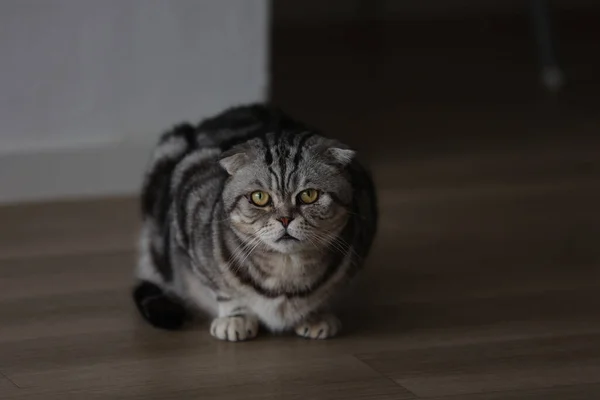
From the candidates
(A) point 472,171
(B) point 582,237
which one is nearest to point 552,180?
(A) point 472,171

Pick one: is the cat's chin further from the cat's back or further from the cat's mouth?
the cat's back

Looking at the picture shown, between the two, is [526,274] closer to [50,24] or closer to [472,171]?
[472,171]

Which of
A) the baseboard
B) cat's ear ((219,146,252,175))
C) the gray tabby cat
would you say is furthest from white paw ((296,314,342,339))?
the baseboard

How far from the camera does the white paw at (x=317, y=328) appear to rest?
83.2 inches

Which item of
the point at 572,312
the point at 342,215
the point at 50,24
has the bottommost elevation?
the point at 572,312

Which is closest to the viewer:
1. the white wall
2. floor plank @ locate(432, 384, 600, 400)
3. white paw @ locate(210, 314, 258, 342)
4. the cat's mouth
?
floor plank @ locate(432, 384, 600, 400)

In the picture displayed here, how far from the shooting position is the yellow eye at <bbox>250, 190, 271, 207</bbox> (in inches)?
77.7

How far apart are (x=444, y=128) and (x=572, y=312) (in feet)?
5.35

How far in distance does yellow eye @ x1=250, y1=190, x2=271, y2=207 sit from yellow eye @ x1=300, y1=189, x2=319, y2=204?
58 millimetres

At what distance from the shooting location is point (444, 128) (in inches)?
150

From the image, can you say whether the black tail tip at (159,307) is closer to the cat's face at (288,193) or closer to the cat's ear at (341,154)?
the cat's face at (288,193)

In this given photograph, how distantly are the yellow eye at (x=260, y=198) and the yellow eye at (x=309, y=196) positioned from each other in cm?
6

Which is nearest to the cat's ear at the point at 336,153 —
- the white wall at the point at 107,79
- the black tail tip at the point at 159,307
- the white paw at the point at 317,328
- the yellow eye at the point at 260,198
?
the yellow eye at the point at 260,198

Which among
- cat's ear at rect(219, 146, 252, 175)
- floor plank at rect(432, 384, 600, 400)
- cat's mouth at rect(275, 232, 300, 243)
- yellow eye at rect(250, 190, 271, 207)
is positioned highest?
cat's ear at rect(219, 146, 252, 175)
